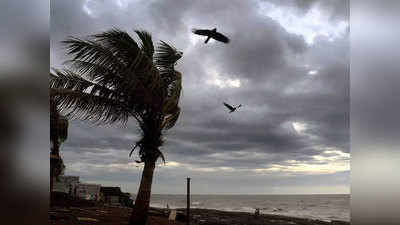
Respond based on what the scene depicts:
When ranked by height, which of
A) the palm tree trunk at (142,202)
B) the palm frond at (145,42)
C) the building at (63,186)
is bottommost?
the building at (63,186)

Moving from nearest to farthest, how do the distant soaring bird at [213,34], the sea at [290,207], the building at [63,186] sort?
the distant soaring bird at [213,34] < the building at [63,186] < the sea at [290,207]

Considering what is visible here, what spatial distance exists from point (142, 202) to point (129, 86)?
2050 mm

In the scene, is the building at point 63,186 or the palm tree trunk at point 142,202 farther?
the building at point 63,186

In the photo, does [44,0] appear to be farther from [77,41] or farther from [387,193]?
[77,41]

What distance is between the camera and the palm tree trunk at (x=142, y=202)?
6.80 m

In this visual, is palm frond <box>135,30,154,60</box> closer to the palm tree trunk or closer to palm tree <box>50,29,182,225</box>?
palm tree <box>50,29,182,225</box>

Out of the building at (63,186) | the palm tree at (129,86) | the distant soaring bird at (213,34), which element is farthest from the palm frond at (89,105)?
the building at (63,186)

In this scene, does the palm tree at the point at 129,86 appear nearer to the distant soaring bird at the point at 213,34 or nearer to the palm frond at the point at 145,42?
the palm frond at the point at 145,42

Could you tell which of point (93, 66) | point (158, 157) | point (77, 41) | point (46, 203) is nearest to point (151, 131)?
point (158, 157)

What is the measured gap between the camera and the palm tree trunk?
22.3ft

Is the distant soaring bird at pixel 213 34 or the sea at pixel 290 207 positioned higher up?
the distant soaring bird at pixel 213 34

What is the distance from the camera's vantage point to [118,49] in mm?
6441

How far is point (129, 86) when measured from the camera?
21.1 ft

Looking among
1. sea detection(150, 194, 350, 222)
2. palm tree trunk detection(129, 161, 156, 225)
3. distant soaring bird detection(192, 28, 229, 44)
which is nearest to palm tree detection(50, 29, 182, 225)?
palm tree trunk detection(129, 161, 156, 225)
